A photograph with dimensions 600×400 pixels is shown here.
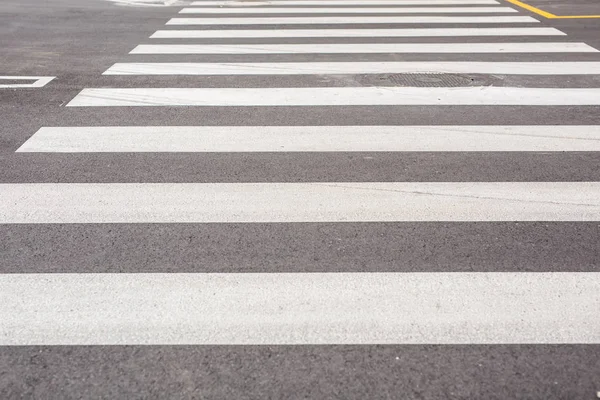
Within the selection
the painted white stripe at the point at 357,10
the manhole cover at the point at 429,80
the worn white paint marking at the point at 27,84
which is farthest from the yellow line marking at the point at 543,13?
the worn white paint marking at the point at 27,84

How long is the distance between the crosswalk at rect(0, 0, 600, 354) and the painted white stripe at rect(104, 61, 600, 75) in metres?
0.04

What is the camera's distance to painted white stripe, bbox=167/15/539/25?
12312mm

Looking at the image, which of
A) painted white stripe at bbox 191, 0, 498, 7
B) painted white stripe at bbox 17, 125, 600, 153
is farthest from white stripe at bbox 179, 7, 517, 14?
painted white stripe at bbox 17, 125, 600, 153

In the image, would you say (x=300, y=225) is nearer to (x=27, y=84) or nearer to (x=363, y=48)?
(x=27, y=84)

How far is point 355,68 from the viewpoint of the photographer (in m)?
9.04

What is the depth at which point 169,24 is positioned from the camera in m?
12.3

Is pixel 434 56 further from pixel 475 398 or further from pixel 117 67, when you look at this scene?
pixel 475 398

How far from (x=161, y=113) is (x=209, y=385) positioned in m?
4.47

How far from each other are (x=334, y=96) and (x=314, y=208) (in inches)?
118

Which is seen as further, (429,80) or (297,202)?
(429,80)

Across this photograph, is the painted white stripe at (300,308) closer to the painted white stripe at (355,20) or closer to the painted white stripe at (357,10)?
the painted white stripe at (355,20)

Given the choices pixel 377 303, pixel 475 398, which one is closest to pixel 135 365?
pixel 377 303

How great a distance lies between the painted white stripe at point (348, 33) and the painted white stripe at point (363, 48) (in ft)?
2.39

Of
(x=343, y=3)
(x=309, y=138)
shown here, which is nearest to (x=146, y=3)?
(x=343, y=3)
